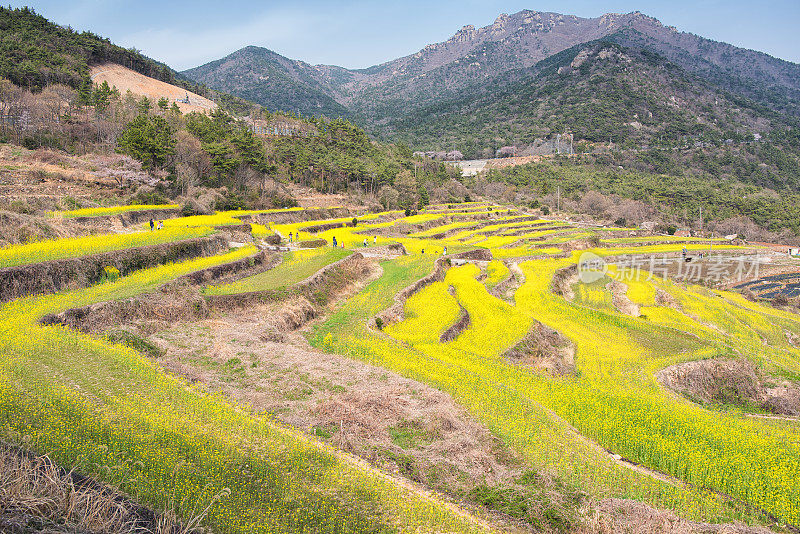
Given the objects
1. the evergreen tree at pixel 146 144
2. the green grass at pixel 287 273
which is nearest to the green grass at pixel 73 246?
the green grass at pixel 287 273

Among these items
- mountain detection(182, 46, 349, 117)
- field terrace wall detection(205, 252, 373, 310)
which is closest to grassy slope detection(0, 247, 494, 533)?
field terrace wall detection(205, 252, 373, 310)

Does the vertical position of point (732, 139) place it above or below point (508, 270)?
above

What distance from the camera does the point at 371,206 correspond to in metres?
53.6

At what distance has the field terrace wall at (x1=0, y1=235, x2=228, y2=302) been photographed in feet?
37.6

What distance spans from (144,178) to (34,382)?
87.9 ft

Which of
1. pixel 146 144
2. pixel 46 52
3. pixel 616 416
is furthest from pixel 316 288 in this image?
pixel 46 52

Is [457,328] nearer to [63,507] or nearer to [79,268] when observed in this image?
[79,268]

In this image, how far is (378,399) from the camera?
894cm

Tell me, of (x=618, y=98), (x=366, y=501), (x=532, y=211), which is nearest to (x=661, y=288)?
(x=366, y=501)

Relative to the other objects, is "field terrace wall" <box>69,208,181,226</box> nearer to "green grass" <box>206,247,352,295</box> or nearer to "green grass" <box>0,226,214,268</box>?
"green grass" <box>0,226,214,268</box>

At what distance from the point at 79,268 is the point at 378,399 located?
35.5 ft

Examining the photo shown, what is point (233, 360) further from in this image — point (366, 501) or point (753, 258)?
point (753, 258)

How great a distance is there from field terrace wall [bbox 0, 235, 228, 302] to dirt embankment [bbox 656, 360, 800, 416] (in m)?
17.5

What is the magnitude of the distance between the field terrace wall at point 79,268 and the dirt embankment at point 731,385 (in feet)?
57.4
